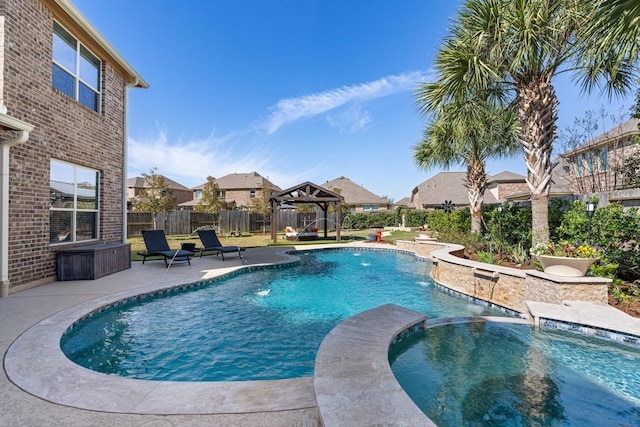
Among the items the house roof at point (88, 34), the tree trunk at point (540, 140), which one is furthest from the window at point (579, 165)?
the house roof at point (88, 34)

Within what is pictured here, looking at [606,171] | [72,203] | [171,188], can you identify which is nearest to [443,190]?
[606,171]

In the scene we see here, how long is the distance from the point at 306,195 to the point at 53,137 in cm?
1268

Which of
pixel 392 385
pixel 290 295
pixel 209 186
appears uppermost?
pixel 209 186

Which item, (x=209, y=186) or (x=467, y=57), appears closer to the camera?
(x=467, y=57)

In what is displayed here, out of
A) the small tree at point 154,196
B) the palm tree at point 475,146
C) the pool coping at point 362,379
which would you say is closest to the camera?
the pool coping at point 362,379

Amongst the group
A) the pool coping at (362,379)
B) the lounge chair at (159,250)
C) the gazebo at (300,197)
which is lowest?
the pool coping at (362,379)

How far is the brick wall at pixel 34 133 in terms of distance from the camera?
6.15 m

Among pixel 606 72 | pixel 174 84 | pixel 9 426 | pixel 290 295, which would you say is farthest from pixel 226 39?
pixel 9 426

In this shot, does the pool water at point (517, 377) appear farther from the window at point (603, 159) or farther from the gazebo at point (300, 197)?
the window at point (603, 159)

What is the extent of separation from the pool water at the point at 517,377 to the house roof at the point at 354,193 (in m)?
37.7

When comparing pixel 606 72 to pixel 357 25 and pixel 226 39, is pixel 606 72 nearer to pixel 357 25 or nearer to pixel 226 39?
pixel 357 25

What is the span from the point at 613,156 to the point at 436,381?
20.2 metres

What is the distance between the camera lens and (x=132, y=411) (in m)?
2.41

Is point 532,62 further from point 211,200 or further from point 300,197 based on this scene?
point 211,200
